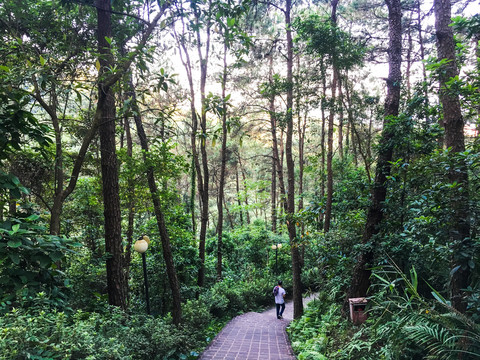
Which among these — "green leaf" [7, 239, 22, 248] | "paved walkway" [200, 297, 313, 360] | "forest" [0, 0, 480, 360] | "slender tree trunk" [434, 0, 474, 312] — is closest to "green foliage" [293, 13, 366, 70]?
"forest" [0, 0, 480, 360]

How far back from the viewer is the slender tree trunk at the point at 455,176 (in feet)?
Result: 9.97

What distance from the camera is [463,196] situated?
10.4 feet

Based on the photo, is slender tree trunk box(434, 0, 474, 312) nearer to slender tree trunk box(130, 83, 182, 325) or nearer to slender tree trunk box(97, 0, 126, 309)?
slender tree trunk box(97, 0, 126, 309)

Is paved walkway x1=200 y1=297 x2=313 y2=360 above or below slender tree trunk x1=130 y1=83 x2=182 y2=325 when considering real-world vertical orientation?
below

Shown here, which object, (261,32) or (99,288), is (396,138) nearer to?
(99,288)

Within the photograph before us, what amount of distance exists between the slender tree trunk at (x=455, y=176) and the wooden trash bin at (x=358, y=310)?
1.65 meters

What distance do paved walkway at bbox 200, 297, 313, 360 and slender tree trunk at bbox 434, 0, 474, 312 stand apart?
12.5ft

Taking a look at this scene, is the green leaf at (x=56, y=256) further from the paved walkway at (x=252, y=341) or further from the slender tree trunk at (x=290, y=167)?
the slender tree trunk at (x=290, y=167)

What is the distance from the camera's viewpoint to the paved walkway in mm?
5746

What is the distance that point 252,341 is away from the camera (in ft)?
22.0

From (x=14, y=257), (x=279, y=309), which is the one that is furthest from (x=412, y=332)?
(x=279, y=309)

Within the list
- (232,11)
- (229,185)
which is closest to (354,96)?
(232,11)

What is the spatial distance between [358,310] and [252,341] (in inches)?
116

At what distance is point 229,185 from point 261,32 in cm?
1657
